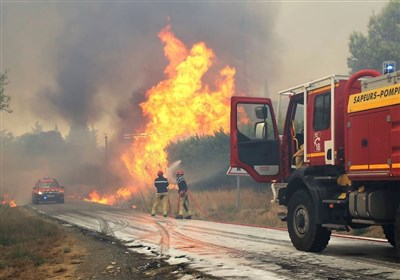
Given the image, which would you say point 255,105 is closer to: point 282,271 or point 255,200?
point 282,271

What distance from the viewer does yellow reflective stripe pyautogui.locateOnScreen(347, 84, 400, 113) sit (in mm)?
6577

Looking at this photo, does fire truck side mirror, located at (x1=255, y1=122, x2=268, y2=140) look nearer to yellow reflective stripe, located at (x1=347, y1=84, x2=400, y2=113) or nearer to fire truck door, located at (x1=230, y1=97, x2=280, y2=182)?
fire truck door, located at (x1=230, y1=97, x2=280, y2=182)

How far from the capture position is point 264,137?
9.34 m

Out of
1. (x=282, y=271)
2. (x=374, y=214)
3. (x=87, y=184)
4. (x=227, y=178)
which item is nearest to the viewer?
(x=282, y=271)

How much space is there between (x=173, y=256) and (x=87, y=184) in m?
36.3

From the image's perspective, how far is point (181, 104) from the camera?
91.4 ft

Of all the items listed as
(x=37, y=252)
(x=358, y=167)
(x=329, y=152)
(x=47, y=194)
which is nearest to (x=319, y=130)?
(x=329, y=152)

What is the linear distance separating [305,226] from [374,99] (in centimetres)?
254

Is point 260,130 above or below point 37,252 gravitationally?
above

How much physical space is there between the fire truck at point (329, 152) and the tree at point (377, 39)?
31.0m

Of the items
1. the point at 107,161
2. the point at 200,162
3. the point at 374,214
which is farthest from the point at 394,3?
the point at 374,214

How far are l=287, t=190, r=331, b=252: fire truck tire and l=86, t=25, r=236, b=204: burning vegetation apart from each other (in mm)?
17553

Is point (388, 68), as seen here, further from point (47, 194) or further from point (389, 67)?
point (47, 194)

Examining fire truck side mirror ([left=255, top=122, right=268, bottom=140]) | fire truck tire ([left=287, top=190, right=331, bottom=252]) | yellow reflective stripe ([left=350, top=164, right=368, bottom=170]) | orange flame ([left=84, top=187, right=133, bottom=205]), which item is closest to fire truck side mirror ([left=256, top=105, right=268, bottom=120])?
fire truck side mirror ([left=255, top=122, right=268, bottom=140])
